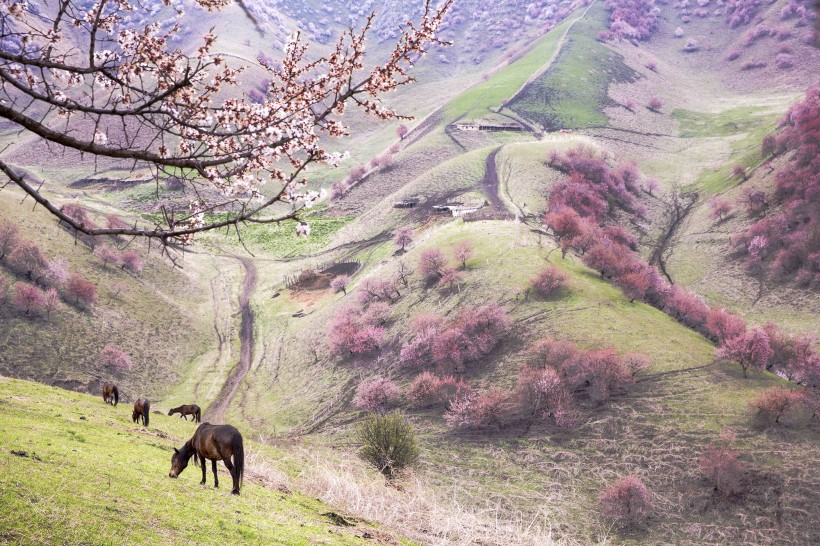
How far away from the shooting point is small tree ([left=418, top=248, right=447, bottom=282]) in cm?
5508

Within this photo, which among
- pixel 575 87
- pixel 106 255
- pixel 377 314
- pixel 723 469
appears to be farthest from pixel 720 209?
pixel 106 255

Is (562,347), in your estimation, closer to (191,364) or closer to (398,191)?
A: (191,364)

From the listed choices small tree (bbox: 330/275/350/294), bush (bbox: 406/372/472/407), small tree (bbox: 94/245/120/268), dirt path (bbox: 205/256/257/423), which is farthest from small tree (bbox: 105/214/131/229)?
bush (bbox: 406/372/472/407)

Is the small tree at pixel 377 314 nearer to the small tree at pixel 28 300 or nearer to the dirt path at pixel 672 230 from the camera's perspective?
the small tree at pixel 28 300

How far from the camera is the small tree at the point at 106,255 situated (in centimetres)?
6297

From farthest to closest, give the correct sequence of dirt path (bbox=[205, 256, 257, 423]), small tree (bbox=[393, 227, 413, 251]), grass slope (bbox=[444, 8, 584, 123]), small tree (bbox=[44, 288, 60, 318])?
→ grass slope (bbox=[444, 8, 584, 123])
small tree (bbox=[393, 227, 413, 251])
small tree (bbox=[44, 288, 60, 318])
dirt path (bbox=[205, 256, 257, 423])

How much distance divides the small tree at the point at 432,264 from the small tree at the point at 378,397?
51.1ft

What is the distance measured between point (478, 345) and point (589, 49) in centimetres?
15100

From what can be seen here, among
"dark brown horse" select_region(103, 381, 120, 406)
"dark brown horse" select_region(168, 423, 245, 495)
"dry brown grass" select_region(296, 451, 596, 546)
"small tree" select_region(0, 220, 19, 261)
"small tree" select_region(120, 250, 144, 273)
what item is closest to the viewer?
"dark brown horse" select_region(168, 423, 245, 495)

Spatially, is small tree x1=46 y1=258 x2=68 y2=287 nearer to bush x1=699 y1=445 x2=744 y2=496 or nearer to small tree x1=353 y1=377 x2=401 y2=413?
small tree x1=353 y1=377 x2=401 y2=413

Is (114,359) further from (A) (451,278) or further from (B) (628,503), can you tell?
(B) (628,503)

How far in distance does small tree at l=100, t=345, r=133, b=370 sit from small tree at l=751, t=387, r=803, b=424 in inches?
2116

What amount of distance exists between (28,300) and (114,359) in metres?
10.2

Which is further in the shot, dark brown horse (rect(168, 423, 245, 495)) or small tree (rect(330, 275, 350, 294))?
small tree (rect(330, 275, 350, 294))
